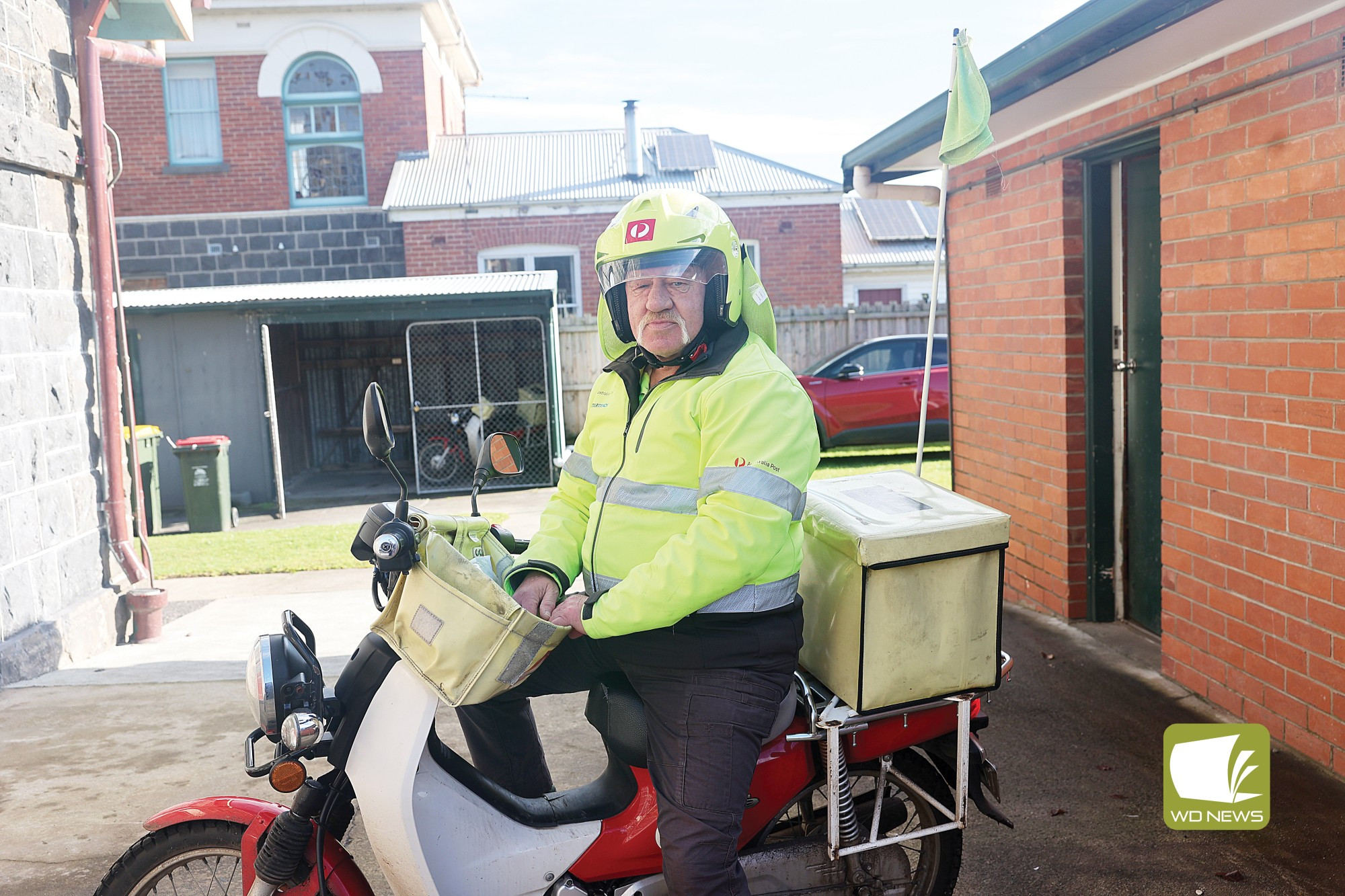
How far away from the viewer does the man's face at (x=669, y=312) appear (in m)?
2.60

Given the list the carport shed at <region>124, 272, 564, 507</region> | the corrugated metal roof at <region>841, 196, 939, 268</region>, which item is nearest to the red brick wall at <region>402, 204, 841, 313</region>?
the carport shed at <region>124, 272, 564, 507</region>

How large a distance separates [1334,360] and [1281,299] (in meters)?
0.39

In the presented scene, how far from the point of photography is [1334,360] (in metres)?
3.80

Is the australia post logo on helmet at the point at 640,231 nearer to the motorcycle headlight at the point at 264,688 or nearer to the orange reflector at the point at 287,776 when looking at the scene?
the motorcycle headlight at the point at 264,688

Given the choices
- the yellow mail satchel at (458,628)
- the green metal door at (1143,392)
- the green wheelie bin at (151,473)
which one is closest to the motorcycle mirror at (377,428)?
the yellow mail satchel at (458,628)

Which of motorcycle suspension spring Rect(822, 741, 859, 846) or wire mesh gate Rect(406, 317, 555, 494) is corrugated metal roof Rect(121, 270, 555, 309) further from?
motorcycle suspension spring Rect(822, 741, 859, 846)

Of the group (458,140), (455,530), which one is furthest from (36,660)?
(458,140)

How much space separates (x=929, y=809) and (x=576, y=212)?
17605 mm

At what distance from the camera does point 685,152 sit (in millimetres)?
20734

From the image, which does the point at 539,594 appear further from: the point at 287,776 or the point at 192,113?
the point at 192,113

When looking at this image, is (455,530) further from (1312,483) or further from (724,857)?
(1312,483)

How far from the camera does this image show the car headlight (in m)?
2.27

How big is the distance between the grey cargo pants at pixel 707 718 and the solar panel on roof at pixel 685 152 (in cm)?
1859

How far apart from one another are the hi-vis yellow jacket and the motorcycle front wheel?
0.89 meters
